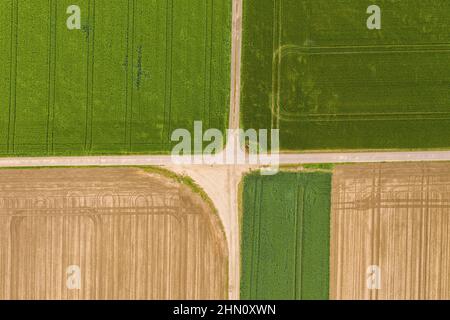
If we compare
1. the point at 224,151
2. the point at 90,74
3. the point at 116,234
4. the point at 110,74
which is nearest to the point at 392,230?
the point at 224,151

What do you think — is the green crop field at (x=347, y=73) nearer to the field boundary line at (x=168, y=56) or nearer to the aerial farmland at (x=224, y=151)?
the aerial farmland at (x=224, y=151)

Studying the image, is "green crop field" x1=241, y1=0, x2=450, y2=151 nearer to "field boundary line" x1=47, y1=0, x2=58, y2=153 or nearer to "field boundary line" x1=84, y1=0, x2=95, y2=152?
"field boundary line" x1=84, y1=0, x2=95, y2=152

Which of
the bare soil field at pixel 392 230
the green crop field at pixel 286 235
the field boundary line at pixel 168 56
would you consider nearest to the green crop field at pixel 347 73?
the bare soil field at pixel 392 230

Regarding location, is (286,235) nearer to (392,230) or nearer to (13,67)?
(392,230)

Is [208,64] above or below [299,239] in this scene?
above

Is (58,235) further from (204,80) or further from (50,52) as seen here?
(204,80)
